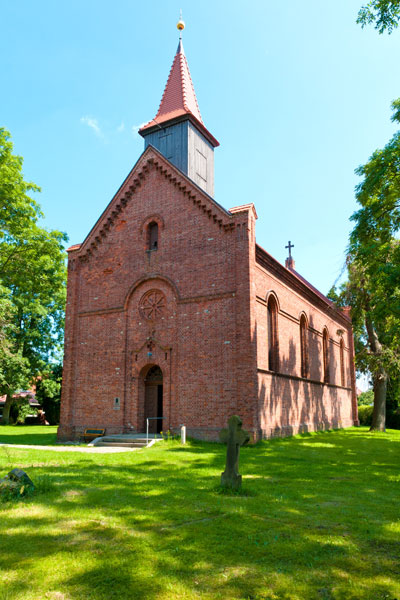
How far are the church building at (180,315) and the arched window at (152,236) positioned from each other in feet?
0.17

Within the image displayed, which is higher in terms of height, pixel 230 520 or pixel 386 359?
pixel 386 359

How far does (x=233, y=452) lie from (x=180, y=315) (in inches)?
405

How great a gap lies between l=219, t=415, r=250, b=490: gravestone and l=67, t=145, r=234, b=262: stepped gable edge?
1207 cm

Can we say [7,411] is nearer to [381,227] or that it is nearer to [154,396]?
[154,396]

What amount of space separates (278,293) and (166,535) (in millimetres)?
15771

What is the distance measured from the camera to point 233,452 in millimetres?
8148

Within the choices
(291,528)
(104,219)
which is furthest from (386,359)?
(291,528)

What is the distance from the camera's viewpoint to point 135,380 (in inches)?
747

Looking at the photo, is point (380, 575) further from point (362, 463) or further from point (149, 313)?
point (149, 313)

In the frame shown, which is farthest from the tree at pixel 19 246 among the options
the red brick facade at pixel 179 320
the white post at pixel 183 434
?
the white post at pixel 183 434

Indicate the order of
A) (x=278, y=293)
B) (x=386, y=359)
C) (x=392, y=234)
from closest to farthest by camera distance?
(x=392, y=234) < (x=278, y=293) < (x=386, y=359)

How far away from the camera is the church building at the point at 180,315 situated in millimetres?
16703

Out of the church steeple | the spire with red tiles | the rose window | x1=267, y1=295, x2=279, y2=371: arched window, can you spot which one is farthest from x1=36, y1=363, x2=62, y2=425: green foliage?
x1=267, y1=295, x2=279, y2=371: arched window

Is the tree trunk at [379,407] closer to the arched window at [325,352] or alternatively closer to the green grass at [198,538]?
the arched window at [325,352]
